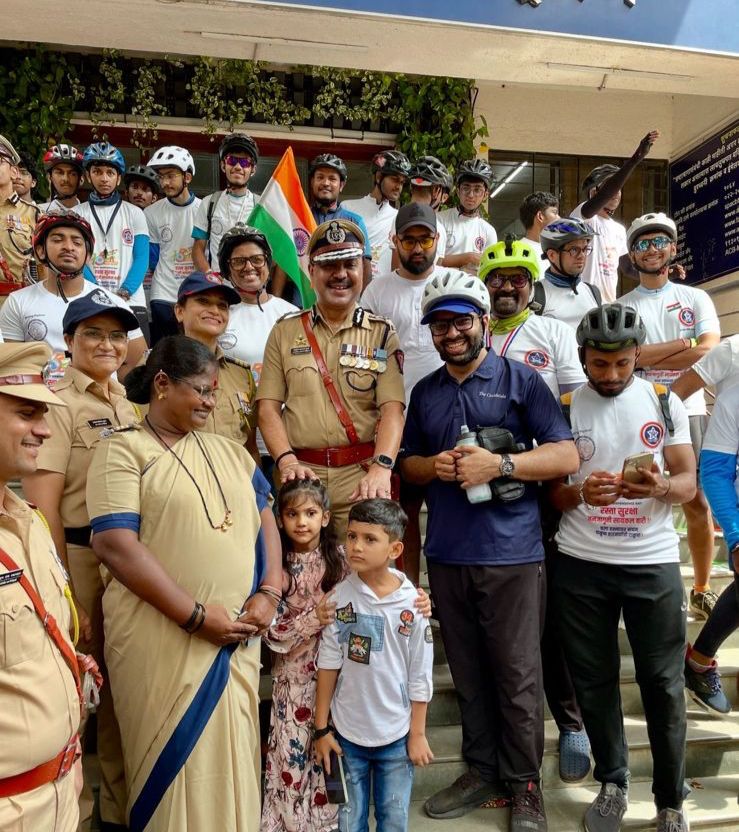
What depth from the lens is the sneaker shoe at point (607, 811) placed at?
3.72 metres

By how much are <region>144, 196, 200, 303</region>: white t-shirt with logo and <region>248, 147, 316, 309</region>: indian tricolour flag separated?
127 cm

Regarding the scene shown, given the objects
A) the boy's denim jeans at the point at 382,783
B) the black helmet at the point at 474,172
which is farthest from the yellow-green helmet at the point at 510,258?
the black helmet at the point at 474,172

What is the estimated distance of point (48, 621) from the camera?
90.4 inches

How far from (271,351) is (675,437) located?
2.00 meters

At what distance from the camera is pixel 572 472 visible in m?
3.70

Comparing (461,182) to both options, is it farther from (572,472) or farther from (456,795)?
(456,795)

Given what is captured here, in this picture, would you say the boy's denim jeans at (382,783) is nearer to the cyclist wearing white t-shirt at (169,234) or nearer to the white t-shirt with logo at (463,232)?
the cyclist wearing white t-shirt at (169,234)

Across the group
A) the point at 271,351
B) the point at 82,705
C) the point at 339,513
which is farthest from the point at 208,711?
the point at 271,351

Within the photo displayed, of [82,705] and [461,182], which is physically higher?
[461,182]

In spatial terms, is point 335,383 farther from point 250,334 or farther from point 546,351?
point 546,351

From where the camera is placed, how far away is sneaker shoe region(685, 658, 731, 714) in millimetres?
4617

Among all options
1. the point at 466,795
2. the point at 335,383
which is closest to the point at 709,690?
the point at 466,795

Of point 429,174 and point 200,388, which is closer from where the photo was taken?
point 200,388

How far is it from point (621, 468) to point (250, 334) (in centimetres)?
212
